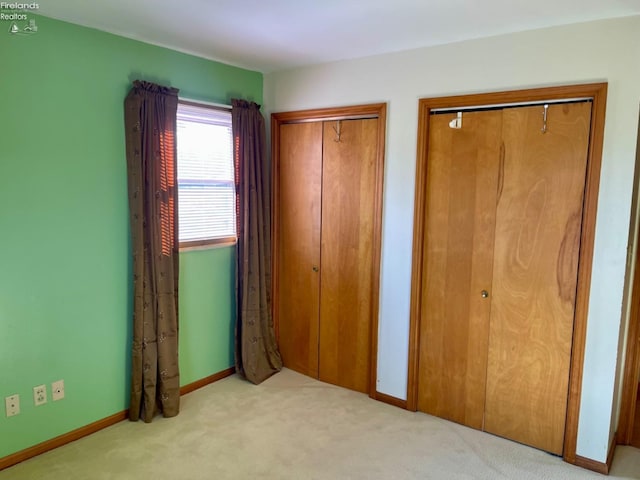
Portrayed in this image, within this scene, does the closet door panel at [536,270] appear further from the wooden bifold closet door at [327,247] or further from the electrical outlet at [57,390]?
the electrical outlet at [57,390]

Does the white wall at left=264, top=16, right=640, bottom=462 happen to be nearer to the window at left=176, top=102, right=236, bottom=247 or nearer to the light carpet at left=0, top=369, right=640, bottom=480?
the light carpet at left=0, top=369, right=640, bottom=480

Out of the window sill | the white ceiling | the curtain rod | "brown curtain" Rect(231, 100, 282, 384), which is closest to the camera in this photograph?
the white ceiling

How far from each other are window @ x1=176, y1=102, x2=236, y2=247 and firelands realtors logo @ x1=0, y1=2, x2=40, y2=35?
0.92 metres

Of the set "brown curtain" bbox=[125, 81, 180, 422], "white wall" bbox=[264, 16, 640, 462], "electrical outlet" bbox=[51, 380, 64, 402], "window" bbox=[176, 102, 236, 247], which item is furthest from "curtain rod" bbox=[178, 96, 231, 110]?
"electrical outlet" bbox=[51, 380, 64, 402]

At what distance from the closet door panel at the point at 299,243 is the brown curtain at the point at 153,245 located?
3.17 feet

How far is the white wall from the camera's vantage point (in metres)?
2.28

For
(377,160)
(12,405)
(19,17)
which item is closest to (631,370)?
(377,160)

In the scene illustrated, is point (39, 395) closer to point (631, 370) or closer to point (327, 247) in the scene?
point (327, 247)

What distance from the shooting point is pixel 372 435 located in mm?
2781

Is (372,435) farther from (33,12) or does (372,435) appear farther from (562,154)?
(33,12)

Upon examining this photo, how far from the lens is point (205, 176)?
10.6 ft

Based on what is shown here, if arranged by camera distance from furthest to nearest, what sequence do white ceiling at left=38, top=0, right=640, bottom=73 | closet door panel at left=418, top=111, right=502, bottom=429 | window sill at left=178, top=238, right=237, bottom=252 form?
window sill at left=178, top=238, right=237, bottom=252 < closet door panel at left=418, top=111, right=502, bottom=429 < white ceiling at left=38, top=0, right=640, bottom=73

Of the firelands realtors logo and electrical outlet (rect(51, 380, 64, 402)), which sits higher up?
the firelands realtors logo

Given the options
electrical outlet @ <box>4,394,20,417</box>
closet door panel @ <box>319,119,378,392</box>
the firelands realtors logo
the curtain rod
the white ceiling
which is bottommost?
electrical outlet @ <box>4,394,20,417</box>
